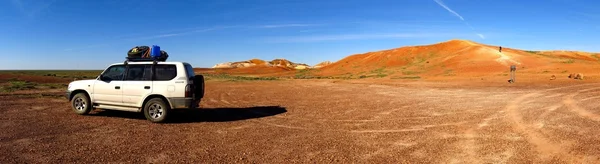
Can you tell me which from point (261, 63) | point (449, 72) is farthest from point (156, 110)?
point (261, 63)

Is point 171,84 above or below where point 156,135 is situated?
above

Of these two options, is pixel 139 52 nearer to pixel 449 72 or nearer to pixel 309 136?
pixel 309 136

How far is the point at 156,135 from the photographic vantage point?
28.0ft

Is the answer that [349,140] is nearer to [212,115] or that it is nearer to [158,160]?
[158,160]

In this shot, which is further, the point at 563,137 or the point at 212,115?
the point at 212,115

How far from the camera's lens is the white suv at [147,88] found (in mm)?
10219

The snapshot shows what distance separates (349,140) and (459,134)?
278 cm

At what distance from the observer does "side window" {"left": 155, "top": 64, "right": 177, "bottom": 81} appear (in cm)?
1033

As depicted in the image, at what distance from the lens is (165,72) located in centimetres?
1042

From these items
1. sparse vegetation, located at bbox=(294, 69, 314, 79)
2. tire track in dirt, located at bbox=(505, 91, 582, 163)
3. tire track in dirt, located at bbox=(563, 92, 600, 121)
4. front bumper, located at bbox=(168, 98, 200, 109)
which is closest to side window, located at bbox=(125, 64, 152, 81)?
front bumper, located at bbox=(168, 98, 200, 109)

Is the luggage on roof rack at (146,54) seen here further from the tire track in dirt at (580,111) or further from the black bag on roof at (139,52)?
the tire track in dirt at (580,111)

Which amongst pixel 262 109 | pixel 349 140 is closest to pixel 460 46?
pixel 262 109

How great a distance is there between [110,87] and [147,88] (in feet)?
4.51

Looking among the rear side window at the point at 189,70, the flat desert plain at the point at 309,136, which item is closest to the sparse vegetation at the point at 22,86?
the flat desert plain at the point at 309,136
